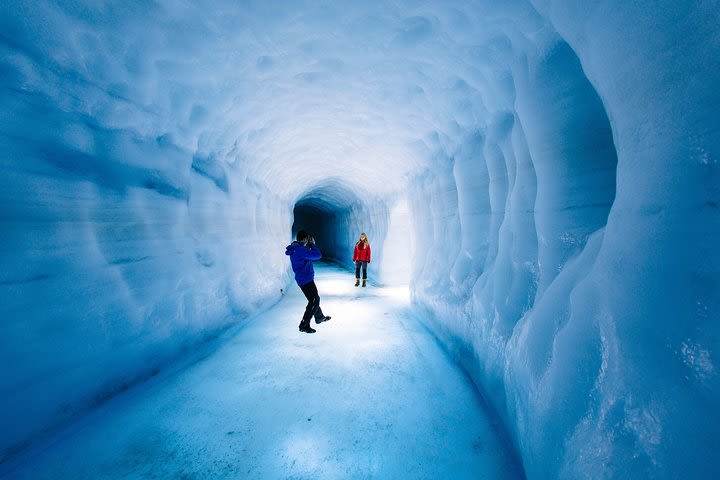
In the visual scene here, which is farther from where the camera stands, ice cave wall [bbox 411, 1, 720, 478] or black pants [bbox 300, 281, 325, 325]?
black pants [bbox 300, 281, 325, 325]

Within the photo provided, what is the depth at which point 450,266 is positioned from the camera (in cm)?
451

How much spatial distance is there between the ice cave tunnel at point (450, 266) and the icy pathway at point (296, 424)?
0.02 m

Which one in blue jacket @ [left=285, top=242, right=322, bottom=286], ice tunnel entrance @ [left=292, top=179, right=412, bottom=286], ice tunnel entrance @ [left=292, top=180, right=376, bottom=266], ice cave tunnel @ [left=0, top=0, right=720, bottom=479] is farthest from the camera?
ice tunnel entrance @ [left=292, top=180, right=376, bottom=266]

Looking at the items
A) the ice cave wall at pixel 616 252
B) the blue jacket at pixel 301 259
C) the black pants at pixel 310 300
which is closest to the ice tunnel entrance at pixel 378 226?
the black pants at pixel 310 300

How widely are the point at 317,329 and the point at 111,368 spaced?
277 centimetres

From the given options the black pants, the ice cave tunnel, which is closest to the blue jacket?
the black pants

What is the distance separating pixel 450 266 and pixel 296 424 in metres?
3.09

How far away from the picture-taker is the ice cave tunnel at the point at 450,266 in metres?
1.16

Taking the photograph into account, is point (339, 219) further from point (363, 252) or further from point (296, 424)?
point (296, 424)

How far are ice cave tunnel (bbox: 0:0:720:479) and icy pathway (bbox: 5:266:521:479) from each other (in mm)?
22

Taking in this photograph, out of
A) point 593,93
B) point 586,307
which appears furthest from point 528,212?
point 586,307

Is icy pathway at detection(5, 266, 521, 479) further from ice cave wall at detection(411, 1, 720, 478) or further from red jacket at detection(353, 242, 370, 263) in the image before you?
red jacket at detection(353, 242, 370, 263)

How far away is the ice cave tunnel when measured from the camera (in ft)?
3.81

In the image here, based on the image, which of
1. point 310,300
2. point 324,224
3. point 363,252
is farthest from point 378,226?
point 324,224
